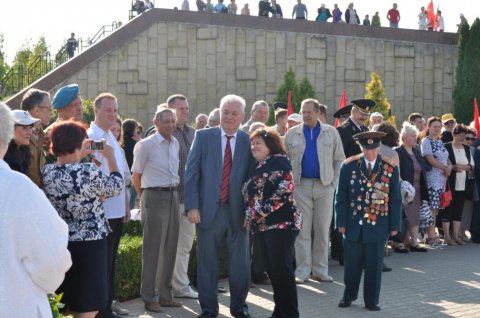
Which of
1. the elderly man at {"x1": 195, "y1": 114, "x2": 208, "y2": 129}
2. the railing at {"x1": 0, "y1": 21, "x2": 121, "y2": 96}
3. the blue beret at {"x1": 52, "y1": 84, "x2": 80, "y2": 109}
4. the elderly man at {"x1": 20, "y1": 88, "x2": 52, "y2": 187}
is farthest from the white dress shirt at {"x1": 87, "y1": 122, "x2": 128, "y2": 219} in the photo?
the railing at {"x1": 0, "y1": 21, "x2": 121, "y2": 96}

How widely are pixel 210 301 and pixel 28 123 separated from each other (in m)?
2.60

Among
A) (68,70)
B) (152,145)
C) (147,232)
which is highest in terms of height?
(68,70)

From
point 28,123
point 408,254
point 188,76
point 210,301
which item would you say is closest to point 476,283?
point 408,254

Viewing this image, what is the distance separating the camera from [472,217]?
14.4 m

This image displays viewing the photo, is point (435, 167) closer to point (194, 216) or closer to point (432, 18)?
point (194, 216)

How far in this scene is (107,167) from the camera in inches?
300

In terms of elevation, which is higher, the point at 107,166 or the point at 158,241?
the point at 107,166

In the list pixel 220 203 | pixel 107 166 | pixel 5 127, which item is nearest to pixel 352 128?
pixel 220 203

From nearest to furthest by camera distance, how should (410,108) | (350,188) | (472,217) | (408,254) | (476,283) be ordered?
(350,188) < (476,283) < (408,254) < (472,217) < (410,108)

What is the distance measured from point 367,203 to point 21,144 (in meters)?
Answer: 3.53

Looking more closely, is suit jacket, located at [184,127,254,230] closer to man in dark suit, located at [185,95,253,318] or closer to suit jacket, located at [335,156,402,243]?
man in dark suit, located at [185,95,253,318]

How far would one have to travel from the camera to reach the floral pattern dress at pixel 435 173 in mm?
13680

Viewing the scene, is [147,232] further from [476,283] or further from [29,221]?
[29,221]

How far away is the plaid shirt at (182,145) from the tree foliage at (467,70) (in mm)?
26384
